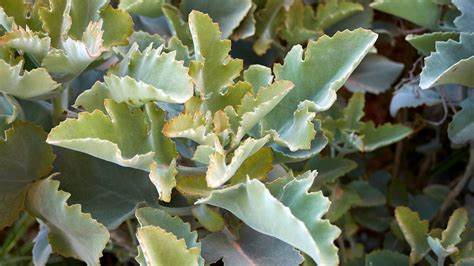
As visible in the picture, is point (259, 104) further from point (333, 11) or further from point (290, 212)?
point (333, 11)

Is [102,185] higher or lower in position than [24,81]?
lower

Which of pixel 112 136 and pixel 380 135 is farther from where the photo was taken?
pixel 380 135

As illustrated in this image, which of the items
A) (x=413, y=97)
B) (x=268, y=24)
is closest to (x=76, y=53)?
(x=268, y=24)

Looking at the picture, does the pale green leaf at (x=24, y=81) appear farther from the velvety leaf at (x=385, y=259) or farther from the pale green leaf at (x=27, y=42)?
the velvety leaf at (x=385, y=259)

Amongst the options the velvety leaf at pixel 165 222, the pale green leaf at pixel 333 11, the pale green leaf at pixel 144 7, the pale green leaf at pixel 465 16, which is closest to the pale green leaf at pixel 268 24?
the pale green leaf at pixel 333 11

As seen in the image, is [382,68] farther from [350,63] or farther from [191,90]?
[191,90]

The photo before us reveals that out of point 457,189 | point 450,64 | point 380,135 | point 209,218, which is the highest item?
point 450,64

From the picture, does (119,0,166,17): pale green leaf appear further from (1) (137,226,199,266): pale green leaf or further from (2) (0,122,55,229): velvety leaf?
(1) (137,226,199,266): pale green leaf

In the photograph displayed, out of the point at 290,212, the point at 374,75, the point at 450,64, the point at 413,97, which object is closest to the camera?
the point at 290,212
